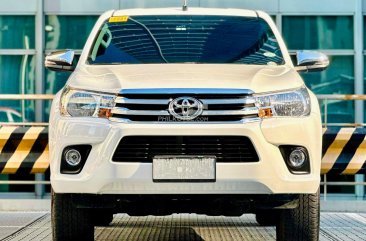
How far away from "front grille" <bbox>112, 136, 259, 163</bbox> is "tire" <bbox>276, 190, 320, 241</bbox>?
0.67 meters

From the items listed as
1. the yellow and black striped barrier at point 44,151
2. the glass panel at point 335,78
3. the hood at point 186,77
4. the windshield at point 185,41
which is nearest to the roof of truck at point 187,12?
the windshield at point 185,41

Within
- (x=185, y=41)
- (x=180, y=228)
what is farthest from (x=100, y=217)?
(x=180, y=228)

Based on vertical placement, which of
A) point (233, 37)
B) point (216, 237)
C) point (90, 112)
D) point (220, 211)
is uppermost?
point (233, 37)

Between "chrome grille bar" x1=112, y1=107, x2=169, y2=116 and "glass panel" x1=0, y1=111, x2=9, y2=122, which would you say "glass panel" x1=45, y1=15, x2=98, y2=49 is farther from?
"chrome grille bar" x1=112, y1=107, x2=169, y2=116

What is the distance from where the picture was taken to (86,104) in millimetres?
6285

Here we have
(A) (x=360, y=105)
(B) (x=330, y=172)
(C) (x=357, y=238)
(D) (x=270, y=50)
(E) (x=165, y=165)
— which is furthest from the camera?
(A) (x=360, y=105)

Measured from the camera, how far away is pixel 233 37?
25.1 feet

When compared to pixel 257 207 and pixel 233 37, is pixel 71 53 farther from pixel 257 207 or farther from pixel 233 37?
pixel 257 207

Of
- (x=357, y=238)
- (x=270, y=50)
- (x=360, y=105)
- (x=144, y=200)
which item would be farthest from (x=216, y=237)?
(x=360, y=105)

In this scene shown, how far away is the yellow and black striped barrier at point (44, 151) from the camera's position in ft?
35.1

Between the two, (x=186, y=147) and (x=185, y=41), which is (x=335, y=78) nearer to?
(x=185, y=41)

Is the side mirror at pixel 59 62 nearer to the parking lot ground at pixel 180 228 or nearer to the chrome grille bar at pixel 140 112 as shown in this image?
the chrome grille bar at pixel 140 112

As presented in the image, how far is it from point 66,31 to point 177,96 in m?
10.6

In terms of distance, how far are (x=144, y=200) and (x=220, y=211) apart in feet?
1.86
